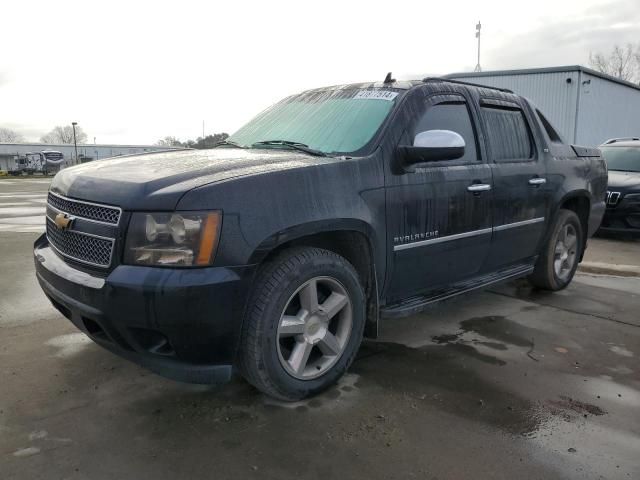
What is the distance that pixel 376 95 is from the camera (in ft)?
11.9

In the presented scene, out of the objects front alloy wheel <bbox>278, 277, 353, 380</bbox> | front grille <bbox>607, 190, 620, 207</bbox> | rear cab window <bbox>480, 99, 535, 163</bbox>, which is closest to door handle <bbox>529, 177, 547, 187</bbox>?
rear cab window <bbox>480, 99, 535, 163</bbox>

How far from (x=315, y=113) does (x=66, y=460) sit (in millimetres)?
2617

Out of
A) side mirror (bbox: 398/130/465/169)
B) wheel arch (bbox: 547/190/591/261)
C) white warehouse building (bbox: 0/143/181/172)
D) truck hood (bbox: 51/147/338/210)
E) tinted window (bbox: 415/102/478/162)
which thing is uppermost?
white warehouse building (bbox: 0/143/181/172)

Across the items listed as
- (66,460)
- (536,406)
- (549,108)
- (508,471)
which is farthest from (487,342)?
(549,108)

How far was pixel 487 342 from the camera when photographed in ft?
13.0

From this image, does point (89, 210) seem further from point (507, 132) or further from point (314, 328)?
point (507, 132)

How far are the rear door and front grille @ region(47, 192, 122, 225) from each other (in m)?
2.76

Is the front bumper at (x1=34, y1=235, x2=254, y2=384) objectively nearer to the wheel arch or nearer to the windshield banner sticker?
the windshield banner sticker

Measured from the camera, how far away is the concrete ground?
7.92 ft

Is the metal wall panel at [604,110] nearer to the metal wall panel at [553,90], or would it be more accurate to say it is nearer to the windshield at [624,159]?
the metal wall panel at [553,90]

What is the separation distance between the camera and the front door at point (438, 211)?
3320 mm

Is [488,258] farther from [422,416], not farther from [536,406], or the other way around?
[422,416]

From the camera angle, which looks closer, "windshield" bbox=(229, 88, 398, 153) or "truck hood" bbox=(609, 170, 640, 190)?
"windshield" bbox=(229, 88, 398, 153)

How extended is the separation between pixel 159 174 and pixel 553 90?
Answer: 941 inches
